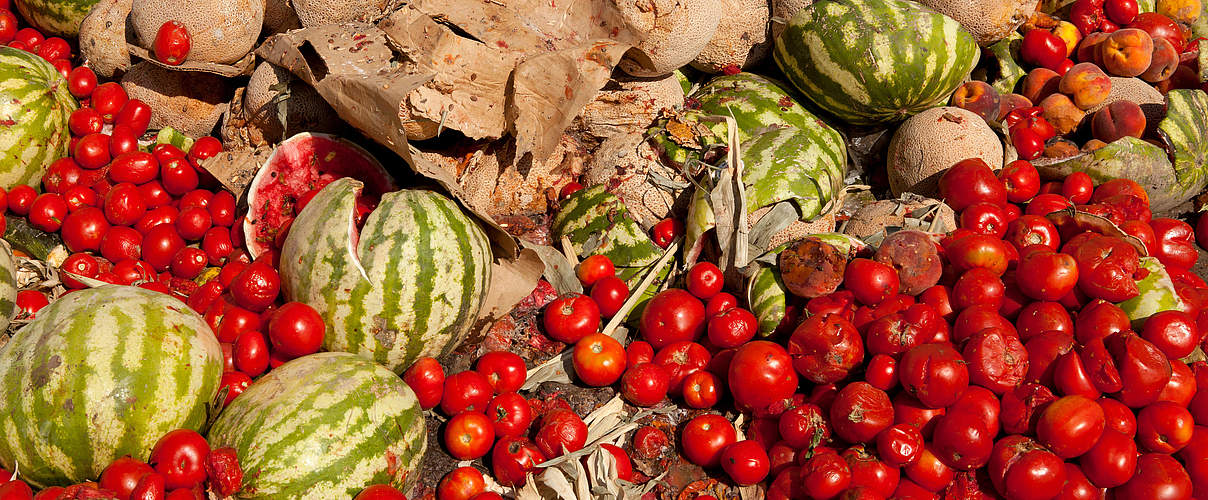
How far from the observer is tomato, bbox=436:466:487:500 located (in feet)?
9.17

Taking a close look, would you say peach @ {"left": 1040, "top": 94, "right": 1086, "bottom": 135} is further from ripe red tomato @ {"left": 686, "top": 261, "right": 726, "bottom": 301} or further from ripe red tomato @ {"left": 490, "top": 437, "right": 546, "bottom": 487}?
ripe red tomato @ {"left": 490, "top": 437, "right": 546, "bottom": 487}

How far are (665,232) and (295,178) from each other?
1.73 metres

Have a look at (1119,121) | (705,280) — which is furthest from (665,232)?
(1119,121)

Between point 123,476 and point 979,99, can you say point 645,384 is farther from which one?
point 979,99

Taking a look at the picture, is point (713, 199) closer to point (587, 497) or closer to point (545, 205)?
point (545, 205)

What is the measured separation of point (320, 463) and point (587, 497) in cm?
90

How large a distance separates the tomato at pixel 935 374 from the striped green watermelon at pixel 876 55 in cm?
181

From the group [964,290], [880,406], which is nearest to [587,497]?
[880,406]

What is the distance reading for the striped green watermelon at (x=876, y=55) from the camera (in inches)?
157

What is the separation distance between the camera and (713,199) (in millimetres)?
3533

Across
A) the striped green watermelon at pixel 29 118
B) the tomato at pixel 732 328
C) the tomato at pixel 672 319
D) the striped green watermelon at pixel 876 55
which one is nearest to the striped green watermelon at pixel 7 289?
the striped green watermelon at pixel 29 118

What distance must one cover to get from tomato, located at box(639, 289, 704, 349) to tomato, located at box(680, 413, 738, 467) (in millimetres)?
473

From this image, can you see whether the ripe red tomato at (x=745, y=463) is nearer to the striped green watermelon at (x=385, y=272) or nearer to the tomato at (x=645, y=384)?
the tomato at (x=645, y=384)

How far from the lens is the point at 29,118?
150 inches
